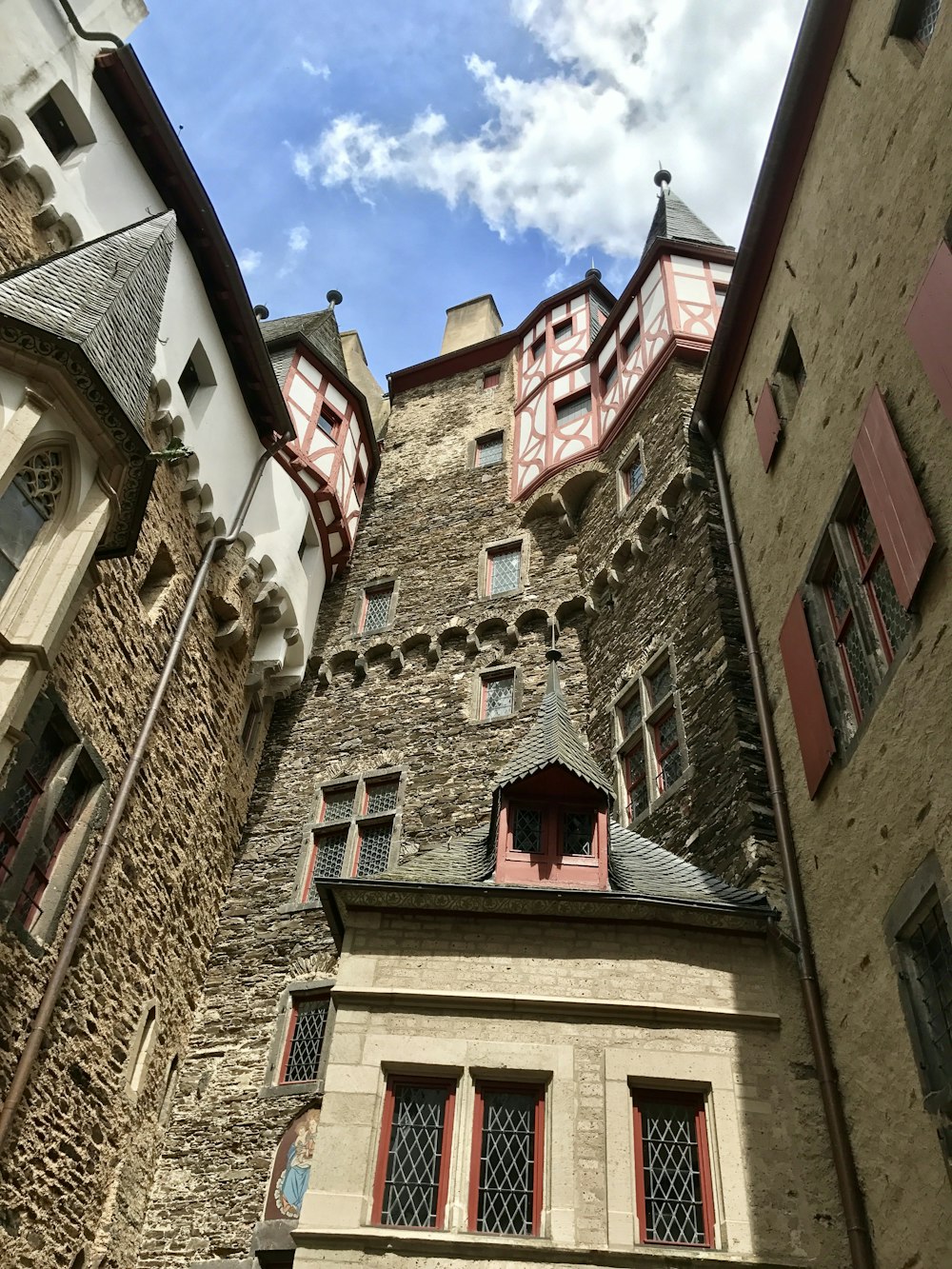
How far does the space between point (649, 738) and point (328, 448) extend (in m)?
9.31

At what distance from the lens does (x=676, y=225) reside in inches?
772

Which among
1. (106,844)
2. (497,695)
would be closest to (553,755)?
(106,844)

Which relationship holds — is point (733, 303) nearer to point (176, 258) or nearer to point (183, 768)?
point (176, 258)

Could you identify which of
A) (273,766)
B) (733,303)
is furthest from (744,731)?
(273,766)

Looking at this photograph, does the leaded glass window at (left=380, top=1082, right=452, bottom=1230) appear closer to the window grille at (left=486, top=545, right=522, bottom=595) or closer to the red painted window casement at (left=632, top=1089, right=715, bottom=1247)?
the red painted window casement at (left=632, top=1089, right=715, bottom=1247)

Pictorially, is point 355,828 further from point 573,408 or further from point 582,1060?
point 573,408

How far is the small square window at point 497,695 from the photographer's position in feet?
50.4

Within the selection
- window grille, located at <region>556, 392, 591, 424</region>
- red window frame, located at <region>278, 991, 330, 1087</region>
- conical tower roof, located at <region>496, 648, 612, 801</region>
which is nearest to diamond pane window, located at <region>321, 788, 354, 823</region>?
red window frame, located at <region>278, 991, 330, 1087</region>

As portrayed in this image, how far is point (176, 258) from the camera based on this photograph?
14.2m

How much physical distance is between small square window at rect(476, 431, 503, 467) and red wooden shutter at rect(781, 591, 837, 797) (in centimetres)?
1192

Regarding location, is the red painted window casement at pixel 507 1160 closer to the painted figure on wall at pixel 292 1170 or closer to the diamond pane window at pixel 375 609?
the painted figure on wall at pixel 292 1170

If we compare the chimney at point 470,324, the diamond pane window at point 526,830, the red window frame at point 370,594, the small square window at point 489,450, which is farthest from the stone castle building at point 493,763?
the chimney at point 470,324

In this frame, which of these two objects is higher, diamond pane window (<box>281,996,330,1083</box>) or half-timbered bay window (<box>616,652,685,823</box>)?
half-timbered bay window (<box>616,652,685,823</box>)

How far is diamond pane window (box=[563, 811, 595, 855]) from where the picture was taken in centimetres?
874
